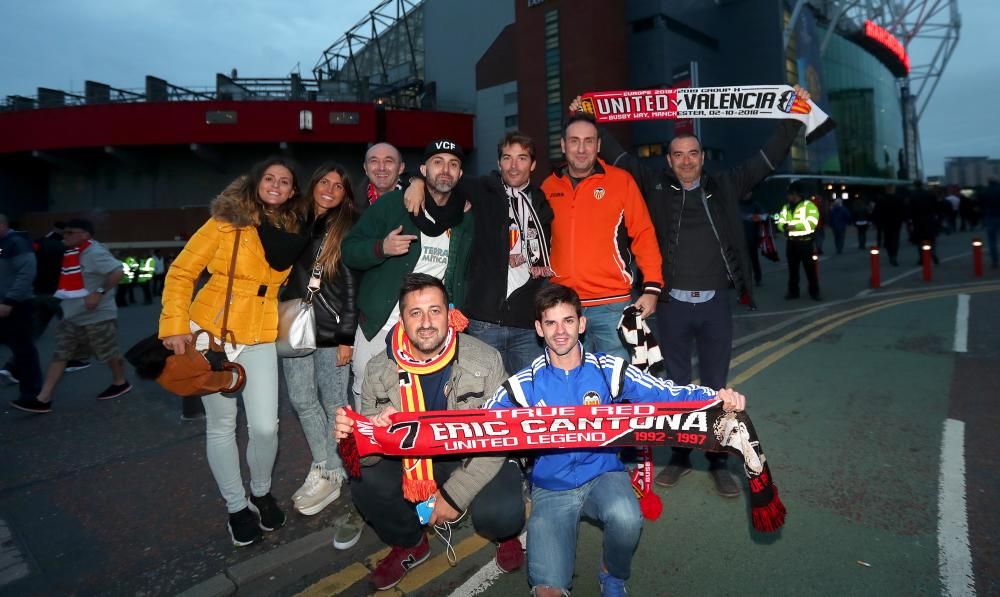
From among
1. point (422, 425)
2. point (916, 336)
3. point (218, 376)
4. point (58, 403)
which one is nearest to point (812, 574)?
point (422, 425)

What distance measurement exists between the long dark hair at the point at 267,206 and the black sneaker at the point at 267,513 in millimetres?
1632

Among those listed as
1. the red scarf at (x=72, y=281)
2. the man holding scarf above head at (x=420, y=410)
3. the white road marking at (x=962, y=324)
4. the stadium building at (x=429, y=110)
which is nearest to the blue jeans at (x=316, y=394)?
the man holding scarf above head at (x=420, y=410)

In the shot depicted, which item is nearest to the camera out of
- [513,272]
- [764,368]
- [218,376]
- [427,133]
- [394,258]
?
[218,376]

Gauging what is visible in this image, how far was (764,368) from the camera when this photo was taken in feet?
20.3

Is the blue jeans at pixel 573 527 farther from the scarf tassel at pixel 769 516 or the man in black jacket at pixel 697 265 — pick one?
the man in black jacket at pixel 697 265

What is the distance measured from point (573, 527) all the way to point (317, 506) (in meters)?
1.85

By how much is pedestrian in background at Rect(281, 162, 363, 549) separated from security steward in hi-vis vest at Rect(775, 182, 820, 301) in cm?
955

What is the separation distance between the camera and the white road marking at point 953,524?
259cm

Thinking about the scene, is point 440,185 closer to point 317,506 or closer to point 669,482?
point 317,506

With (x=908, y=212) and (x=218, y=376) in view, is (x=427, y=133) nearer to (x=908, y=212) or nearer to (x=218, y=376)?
(x=908, y=212)

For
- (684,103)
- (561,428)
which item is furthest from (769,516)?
(684,103)

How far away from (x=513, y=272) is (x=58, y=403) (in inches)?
237

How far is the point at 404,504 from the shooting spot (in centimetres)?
278

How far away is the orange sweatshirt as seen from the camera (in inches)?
141
